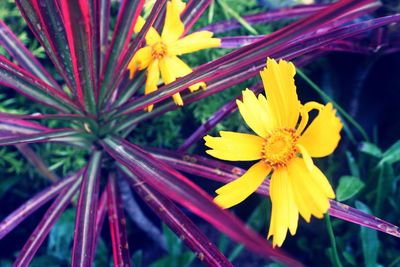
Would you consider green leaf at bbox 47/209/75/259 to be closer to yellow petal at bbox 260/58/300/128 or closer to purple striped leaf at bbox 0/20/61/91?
purple striped leaf at bbox 0/20/61/91

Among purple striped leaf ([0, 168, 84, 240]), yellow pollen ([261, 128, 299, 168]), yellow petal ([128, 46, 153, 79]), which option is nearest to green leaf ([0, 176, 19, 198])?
purple striped leaf ([0, 168, 84, 240])

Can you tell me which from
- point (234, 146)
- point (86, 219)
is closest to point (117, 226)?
point (86, 219)

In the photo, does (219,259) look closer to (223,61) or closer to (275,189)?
(275,189)

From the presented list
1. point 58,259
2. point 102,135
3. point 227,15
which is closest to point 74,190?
point 102,135

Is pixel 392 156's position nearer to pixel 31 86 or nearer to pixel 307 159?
pixel 307 159

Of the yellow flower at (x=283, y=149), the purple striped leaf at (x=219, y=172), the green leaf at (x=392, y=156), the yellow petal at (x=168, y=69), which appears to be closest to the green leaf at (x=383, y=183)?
the green leaf at (x=392, y=156)
